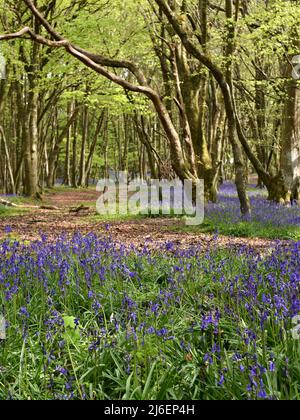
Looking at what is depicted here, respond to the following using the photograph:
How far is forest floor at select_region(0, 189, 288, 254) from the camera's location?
9.24 meters

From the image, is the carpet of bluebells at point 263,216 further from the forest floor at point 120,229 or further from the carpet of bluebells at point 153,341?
the carpet of bluebells at point 153,341

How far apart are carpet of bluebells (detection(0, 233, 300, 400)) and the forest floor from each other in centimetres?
340

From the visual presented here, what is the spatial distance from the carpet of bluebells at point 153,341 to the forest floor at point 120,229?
3.40 metres

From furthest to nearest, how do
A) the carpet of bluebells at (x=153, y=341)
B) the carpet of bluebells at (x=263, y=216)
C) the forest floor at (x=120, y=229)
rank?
the carpet of bluebells at (x=263, y=216)
the forest floor at (x=120, y=229)
the carpet of bluebells at (x=153, y=341)

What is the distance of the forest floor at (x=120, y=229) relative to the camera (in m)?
9.24

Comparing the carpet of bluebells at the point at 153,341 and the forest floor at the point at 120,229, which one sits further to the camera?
the forest floor at the point at 120,229

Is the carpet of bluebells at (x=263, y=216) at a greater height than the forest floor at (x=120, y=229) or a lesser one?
greater

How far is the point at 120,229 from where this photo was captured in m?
11.8

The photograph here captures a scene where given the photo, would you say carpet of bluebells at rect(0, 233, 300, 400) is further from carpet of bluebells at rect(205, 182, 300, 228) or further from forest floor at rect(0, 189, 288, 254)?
carpet of bluebells at rect(205, 182, 300, 228)

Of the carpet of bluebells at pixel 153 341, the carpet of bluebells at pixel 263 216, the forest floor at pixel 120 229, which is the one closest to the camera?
the carpet of bluebells at pixel 153 341

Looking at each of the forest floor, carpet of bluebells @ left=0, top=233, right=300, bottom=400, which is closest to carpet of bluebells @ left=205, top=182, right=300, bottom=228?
the forest floor

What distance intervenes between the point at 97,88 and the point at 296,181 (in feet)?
40.2

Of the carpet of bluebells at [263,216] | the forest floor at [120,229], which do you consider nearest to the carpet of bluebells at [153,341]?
the forest floor at [120,229]

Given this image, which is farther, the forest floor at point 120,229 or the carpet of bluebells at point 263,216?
the carpet of bluebells at point 263,216
